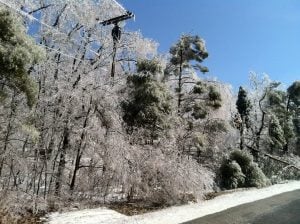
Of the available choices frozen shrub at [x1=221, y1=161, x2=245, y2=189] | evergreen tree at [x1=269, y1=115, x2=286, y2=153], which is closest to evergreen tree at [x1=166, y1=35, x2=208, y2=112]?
frozen shrub at [x1=221, y1=161, x2=245, y2=189]

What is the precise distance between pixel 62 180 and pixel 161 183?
13.9 feet

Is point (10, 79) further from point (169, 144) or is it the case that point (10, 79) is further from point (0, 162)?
point (169, 144)

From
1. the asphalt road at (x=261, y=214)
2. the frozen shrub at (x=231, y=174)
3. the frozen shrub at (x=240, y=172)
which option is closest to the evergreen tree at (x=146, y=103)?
the asphalt road at (x=261, y=214)

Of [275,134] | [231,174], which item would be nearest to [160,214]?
[231,174]

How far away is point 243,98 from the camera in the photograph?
3045 centimetres

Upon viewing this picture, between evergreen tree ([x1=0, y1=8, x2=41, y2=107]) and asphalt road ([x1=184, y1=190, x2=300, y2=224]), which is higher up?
evergreen tree ([x1=0, y1=8, x2=41, y2=107])

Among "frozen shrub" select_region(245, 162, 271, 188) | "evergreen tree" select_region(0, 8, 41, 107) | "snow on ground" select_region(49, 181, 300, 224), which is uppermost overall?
"evergreen tree" select_region(0, 8, 41, 107)

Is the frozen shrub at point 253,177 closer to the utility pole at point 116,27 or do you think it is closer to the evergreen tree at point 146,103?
the evergreen tree at point 146,103

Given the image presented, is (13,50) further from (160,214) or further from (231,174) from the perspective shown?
(231,174)

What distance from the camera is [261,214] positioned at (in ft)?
49.2

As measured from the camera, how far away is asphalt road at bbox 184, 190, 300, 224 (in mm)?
13461

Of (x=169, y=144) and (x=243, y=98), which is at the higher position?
(x=243, y=98)


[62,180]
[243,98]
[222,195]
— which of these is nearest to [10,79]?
[62,180]

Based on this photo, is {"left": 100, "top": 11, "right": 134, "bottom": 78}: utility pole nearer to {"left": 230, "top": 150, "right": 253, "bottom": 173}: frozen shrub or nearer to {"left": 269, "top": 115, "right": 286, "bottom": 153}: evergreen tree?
{"left": 230, "top": 150, "right": 253, "bottom": 173}: frozen shrub
